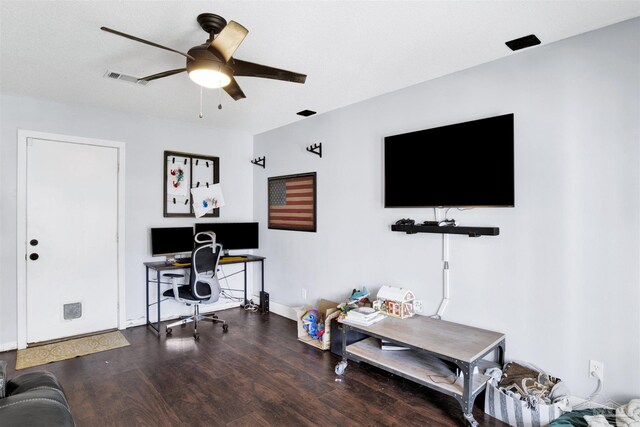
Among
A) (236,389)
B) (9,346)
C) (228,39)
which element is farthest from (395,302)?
(9,346)

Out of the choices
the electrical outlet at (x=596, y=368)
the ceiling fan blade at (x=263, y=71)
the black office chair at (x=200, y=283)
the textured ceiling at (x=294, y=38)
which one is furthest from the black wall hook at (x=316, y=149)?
the electrical outlet at (x=596, y=368)

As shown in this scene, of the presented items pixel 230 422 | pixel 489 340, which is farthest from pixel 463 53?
pixel 230 422

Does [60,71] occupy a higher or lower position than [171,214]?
higher

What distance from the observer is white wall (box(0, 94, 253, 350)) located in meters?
3.43

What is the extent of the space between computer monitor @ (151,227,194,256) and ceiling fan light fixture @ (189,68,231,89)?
2.45 metres

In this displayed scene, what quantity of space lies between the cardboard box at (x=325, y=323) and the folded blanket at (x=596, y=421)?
1.93 m

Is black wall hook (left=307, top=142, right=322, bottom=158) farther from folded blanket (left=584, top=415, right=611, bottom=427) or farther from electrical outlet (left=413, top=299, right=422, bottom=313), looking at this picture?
folded blanket (left=584, top=415, right=611, bottom=427)

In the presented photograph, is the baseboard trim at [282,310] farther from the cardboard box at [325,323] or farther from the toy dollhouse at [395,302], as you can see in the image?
the toy dollhouse at [395,302]

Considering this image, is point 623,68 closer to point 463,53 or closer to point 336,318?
point 463,53

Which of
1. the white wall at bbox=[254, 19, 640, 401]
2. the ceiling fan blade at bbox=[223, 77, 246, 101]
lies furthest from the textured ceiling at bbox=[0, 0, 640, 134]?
the ceiling fan blade at bbox=[223, 77, 246, 101]

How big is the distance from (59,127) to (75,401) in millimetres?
2728

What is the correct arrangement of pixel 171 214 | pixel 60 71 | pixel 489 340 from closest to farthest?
1. pixel 489 340
2. pixel 60 71
3. pixel 171 214

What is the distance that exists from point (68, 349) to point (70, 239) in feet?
3.67

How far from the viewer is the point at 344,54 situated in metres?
2.56
